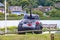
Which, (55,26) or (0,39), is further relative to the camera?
(55,26)

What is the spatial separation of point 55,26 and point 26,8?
254 cm

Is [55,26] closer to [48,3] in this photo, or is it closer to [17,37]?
[48,3]

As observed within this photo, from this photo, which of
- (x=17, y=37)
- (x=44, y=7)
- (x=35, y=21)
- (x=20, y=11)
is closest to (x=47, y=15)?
(x=44, y=7)

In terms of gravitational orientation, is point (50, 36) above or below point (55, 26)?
above

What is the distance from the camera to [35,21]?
8891 mm

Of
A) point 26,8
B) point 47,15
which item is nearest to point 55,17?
point 47,15

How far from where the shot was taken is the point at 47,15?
1313cm

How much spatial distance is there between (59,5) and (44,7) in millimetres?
870

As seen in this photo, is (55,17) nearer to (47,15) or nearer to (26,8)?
(47,15)

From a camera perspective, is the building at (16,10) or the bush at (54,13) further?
the building at (16,10)

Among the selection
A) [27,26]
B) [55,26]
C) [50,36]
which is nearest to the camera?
[50,36]

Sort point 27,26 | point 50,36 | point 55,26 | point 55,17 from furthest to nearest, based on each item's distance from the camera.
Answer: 1. point 55,17
2. point 55,26
3. point 27,26
4. point 50,36

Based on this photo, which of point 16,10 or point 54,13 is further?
point 16,10

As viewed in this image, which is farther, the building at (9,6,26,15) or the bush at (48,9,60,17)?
the building at (9,6,26,15)
